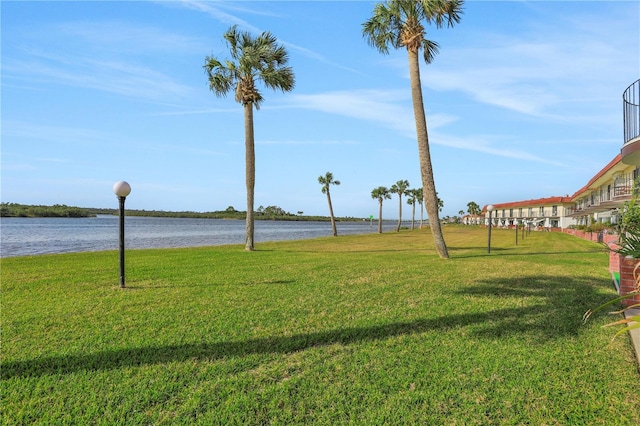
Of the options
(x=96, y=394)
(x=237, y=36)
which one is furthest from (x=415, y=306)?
(x=237, y=36)

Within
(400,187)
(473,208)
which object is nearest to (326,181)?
(400,187)

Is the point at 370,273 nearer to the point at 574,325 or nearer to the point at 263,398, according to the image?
the point at 574,325

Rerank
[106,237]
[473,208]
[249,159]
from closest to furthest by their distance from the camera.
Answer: [249,159], [106,237], [473,208]

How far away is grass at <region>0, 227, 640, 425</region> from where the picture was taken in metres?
3.34

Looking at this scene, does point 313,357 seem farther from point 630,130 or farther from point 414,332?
point 630,130

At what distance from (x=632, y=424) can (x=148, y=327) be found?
5832mm

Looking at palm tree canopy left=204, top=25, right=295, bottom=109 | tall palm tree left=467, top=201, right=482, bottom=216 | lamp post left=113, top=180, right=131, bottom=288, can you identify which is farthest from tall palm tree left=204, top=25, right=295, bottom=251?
tall palm tree left=467, top=201, right=482, bottom=216

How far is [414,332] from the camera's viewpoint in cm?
539

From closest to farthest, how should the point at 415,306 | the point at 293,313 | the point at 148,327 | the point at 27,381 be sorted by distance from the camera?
1. the point at 27,381
2. the point at 148,327
3. the point at 293,313
4. the point at 415,306

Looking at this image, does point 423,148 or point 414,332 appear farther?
point 423,148

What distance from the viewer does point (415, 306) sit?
22.8 ft

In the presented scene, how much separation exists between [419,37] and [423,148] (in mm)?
4759

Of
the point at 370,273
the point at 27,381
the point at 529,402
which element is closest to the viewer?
the point at 529,402

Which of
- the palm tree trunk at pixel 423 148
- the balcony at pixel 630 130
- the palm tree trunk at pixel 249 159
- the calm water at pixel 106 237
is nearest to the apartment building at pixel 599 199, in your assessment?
the balcony at pixel 630 130
